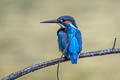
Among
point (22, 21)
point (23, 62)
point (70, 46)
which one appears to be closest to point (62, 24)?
A: point (70, 46)

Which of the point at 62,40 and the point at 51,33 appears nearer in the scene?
the point at 62,40

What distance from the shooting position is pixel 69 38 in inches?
119

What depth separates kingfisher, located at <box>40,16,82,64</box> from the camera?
2.93 meters

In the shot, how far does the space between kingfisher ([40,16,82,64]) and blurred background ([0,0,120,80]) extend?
337 cm

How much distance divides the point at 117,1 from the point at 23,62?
4358mm

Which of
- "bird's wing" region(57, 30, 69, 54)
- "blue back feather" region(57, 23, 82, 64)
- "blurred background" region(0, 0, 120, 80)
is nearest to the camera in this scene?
"blue back feather" region(57, 23, 82, 64)

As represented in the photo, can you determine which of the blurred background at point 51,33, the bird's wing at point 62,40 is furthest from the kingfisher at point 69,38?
the blurred background at point 51,33

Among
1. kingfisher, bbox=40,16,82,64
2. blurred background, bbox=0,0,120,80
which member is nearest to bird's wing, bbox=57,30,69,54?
kingfisher, bbox=40,16,82,64

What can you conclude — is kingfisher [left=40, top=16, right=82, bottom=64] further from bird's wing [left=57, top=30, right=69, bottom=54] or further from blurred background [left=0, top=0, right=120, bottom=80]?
blurred background [left=0, top=0, right=120, bottom=80]

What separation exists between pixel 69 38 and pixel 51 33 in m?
6.16

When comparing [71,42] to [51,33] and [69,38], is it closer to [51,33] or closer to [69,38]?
[69,38]

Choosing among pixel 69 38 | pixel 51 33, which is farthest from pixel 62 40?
pixel 51 33

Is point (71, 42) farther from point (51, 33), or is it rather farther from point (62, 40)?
point (51, 33)

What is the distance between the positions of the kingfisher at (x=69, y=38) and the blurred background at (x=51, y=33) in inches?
133
